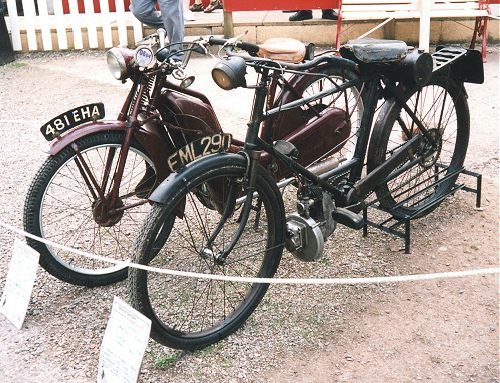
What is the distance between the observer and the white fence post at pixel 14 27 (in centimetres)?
870

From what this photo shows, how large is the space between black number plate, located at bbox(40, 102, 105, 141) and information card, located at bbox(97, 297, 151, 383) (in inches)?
38.6

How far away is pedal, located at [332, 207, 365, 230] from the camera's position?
11.0 feet

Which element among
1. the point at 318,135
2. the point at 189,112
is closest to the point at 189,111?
the point at 189,112

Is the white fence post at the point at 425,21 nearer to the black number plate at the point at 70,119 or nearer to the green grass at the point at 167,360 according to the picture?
the black number plate at the point at 70,119

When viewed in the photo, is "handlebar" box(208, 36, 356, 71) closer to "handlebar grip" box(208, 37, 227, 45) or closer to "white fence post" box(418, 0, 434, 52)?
"handlebar grip" box(208, 37, 227, 45)

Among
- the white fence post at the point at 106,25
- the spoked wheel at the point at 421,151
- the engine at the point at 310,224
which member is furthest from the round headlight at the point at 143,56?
the white fence post at the point at 106,25

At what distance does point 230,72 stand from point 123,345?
1.19 meters

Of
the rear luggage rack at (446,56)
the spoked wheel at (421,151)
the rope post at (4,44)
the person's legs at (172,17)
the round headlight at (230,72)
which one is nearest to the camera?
the round headlight at (230,72)

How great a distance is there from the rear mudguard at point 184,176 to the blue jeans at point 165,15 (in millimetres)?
4345

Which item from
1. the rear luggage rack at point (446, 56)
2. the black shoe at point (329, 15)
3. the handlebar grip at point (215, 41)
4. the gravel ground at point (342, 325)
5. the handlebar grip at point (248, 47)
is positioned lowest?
the gravel ground at point (342, 325)

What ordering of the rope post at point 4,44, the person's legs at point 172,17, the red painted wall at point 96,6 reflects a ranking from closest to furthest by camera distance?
the person's legs at point 172,17 → the rope post at point 4,44 → the red painted wall at point 96,6

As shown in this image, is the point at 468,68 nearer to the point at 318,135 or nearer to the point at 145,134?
the point at 318,135

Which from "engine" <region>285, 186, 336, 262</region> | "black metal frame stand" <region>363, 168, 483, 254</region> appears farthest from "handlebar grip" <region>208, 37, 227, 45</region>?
"black metal frame stand" <region>363, 168, 483, 254</region>

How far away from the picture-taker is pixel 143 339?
2609 mm
